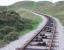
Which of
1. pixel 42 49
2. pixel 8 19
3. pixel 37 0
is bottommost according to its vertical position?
pixel 42 49

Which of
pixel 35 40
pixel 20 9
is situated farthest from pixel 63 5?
pixel 35 40

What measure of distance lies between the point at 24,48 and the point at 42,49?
0.58m

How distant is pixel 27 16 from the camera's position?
40.1ft

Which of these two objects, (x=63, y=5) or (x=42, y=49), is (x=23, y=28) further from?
(x=42, y=49)

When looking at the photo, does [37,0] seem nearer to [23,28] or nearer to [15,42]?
[23,28]

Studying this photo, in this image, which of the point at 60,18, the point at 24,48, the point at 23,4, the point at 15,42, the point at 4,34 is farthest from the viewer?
the point at 60,18

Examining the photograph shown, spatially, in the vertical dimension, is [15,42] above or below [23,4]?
below

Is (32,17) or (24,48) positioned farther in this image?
(32,17)

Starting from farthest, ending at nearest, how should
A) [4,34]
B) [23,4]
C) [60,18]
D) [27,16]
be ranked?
[60,18] → [27,16] → [23,4] → [4,34]

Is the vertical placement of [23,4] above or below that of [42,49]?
above

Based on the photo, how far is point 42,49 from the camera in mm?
7828

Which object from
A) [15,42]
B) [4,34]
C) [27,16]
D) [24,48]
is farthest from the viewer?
[27,16]

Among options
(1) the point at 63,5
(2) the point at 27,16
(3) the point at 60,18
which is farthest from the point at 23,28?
→ (3) the point at 60,18

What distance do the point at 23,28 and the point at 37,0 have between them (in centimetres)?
152
